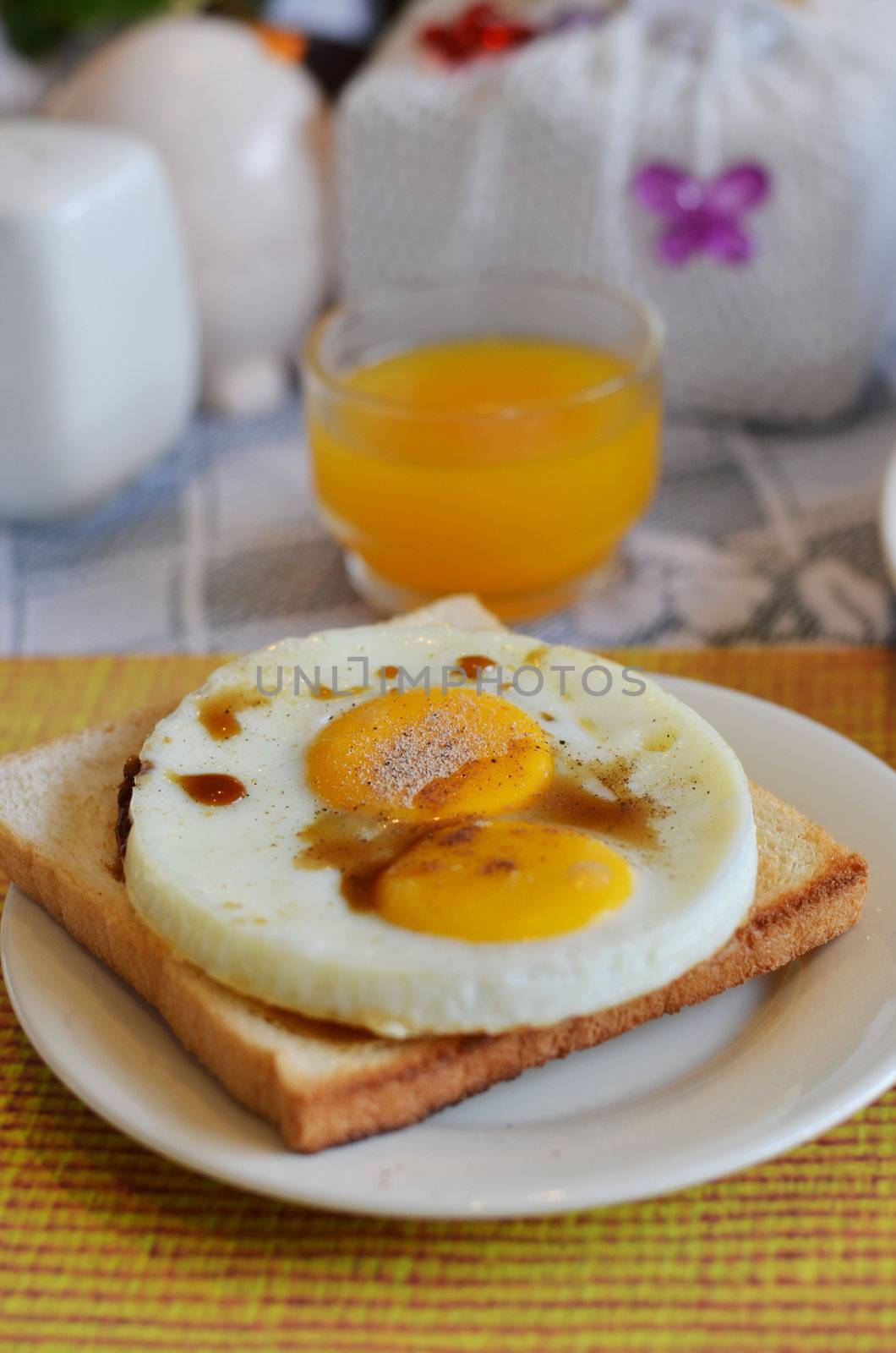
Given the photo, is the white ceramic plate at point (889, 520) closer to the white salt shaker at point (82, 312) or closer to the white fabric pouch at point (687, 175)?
the white fabric pouch at point (687, 175)

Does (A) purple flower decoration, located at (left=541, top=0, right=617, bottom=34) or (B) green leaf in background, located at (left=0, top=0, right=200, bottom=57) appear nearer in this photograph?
(A) purple flower decoration, located at (left=541, top=0, right=617, bottom=34)

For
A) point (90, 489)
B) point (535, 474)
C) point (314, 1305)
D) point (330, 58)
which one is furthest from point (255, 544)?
point (314, 1305)

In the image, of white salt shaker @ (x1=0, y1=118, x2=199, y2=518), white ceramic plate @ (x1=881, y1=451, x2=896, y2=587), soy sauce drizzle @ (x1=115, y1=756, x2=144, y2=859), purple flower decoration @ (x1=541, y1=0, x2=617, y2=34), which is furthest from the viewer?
purple flower decoration @ (x1=541, y1=0, x2=617, y2=34)

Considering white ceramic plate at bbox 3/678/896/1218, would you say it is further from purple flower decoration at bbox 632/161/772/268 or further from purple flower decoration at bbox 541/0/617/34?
purple flower decoration at bbox 541/0/617/34

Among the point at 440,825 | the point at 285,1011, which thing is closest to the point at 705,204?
the point at 440,825

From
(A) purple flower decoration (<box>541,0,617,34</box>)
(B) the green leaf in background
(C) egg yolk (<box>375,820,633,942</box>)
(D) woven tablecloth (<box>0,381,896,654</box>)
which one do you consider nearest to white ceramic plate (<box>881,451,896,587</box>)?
(D) woven tablecloth (<box>0,381,896,654</box>)

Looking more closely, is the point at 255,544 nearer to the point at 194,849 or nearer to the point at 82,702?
the point at 82,702
